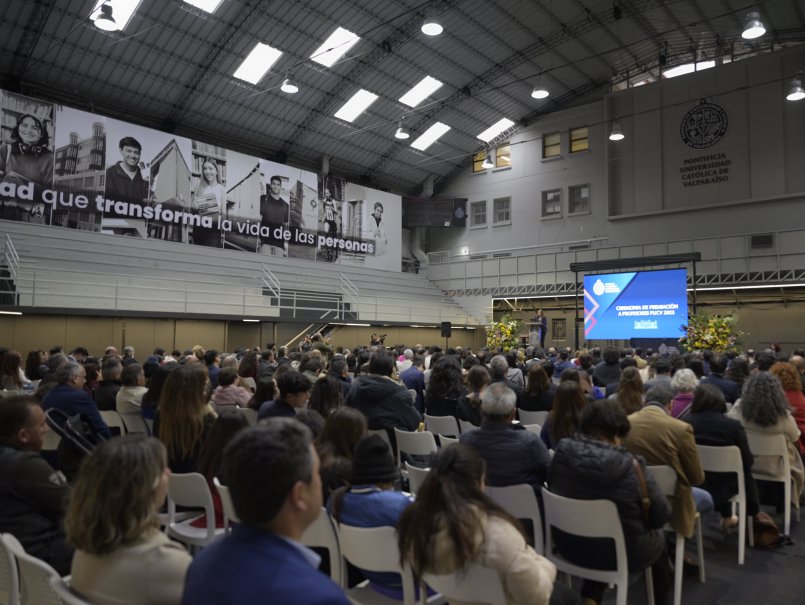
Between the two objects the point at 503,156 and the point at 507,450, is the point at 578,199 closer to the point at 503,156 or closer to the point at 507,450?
the point at 503,156

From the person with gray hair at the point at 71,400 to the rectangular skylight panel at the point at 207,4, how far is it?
13.6 m

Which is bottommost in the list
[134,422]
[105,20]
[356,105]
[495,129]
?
[134,422]

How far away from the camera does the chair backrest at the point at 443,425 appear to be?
530 centimetres

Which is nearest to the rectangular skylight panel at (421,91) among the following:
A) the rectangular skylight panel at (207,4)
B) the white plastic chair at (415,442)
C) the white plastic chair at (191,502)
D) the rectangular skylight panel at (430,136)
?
the rectangular skylight panel at (430,136)

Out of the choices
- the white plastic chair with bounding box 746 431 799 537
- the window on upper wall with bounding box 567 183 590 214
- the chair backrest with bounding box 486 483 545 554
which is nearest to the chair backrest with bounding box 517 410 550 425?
the white plastic chair with bounding box 746 431 799 537

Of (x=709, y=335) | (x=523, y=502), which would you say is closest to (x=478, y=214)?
(x=709, y=335)

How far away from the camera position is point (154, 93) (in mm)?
17438

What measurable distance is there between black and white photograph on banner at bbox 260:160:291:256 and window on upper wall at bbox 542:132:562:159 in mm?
10903

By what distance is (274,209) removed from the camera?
68.0 ft

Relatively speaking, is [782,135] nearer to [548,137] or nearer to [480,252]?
[548,137]

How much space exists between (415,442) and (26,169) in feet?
50.1

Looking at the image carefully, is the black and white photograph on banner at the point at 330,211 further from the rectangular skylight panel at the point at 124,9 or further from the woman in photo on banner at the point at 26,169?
the woman in photo on banner at the point at 26,169

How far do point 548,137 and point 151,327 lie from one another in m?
17.5

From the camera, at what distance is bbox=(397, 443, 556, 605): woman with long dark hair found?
1.91m
